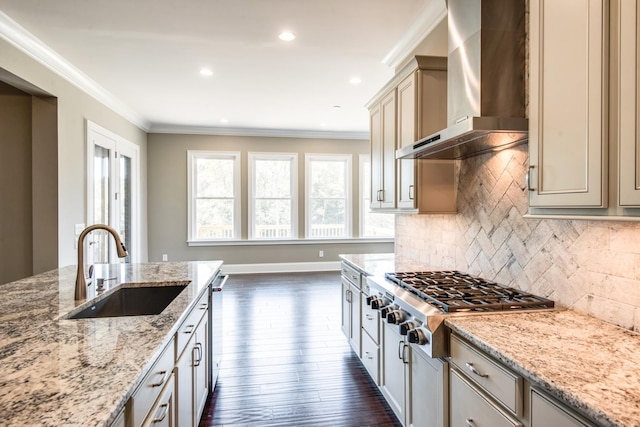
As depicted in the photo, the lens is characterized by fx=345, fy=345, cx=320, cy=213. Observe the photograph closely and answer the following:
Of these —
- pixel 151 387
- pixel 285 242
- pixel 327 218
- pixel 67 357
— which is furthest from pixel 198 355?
pixel 327 218

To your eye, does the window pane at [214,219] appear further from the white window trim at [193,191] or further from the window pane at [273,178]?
the window pane at [273,178]

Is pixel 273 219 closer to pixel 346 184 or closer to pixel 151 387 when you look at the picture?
pixel 346 184

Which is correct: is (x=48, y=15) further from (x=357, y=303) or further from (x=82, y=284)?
(x=357, y=303)

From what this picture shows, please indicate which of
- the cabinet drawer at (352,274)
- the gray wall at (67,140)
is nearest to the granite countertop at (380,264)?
the cabinet drawer at (352,274)

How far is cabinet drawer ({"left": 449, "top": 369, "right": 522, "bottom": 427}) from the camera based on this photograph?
1.21 metres

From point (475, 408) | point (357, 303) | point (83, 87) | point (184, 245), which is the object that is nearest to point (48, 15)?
point (83, 87)

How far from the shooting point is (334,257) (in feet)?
23.8

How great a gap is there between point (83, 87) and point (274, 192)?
364 cm

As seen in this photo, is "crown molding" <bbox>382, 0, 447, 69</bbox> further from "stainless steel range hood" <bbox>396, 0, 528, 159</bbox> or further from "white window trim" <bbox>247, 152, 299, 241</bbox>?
"white window trim" <bbox>247, 152, 299, 241</bbox>

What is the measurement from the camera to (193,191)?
6727 mm

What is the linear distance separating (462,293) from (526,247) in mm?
434

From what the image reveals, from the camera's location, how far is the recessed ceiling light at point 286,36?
301cm

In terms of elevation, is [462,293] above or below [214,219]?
below

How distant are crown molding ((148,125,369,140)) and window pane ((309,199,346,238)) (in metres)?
1.35
